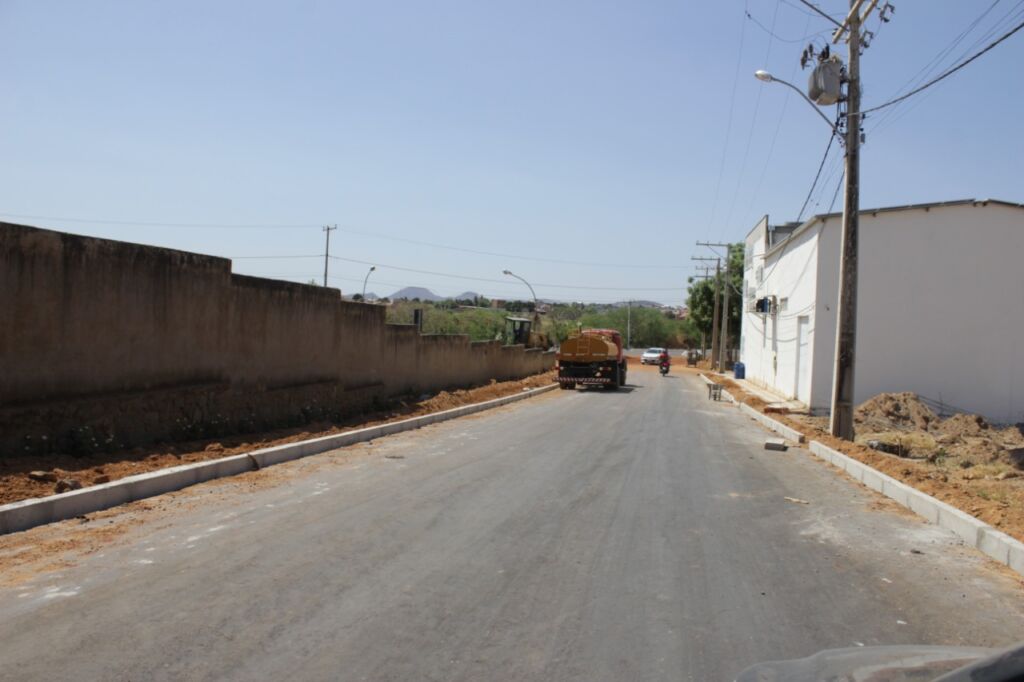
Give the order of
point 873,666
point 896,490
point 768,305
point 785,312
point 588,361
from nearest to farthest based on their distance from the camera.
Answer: point 873,666, point 896,490, point 785,312, point 588,361, point 768,305

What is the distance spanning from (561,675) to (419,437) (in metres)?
11.5

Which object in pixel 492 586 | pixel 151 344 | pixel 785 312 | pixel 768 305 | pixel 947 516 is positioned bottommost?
pixel 492 586

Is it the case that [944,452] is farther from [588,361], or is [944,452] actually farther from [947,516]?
[588,361]

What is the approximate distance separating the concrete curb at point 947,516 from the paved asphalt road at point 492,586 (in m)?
0.24

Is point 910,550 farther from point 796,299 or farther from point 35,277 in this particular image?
point 796,299

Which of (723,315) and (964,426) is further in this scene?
(723,315)

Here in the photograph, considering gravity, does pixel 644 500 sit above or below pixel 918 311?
below

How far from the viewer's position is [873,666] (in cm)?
264

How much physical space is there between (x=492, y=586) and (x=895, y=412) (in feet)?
63.3

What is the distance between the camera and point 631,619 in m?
5.26

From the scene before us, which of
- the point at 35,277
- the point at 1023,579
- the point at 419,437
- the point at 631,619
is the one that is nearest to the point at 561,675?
the point at 631,619

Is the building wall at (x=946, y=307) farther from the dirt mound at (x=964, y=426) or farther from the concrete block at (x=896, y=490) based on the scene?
the concrete block at (x=896, y=490)

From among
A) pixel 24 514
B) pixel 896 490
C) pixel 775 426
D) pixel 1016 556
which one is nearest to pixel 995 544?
pixel 1016 556

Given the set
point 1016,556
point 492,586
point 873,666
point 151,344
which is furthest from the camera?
point 151,344
